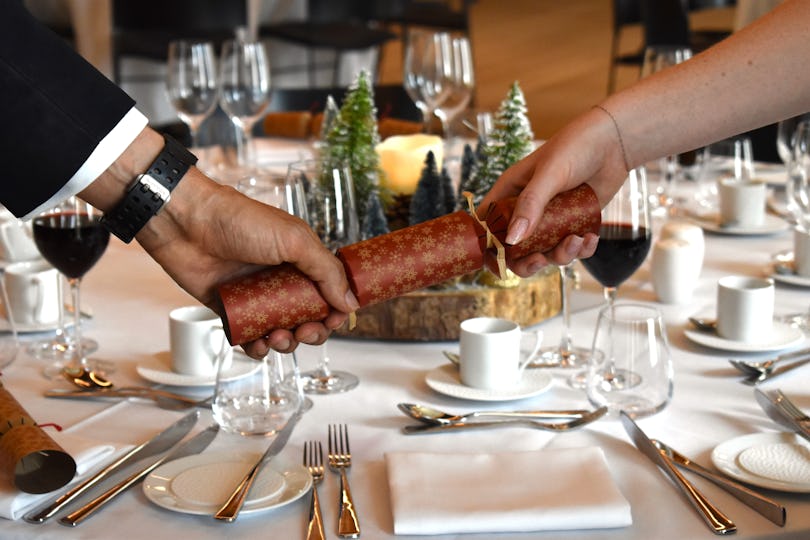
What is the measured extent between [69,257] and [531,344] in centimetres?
65

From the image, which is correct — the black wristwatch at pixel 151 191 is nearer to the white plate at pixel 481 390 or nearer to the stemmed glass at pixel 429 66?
the white plate at pixel 481 390

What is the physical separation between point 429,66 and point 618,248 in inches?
46.4

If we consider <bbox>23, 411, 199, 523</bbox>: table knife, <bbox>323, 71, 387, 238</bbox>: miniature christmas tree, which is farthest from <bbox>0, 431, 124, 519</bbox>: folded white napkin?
<bbox>323, 71, 387, 238</bbox>: miniature christmas tree

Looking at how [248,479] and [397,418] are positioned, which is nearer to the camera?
[248,479]

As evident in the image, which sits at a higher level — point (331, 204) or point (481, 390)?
point (331, 204)

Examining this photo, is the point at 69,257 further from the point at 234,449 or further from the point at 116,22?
the point at 116,22

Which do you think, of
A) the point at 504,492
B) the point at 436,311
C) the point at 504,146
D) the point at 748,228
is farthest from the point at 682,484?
the point at 748,228

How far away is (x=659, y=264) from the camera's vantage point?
1.72 metres

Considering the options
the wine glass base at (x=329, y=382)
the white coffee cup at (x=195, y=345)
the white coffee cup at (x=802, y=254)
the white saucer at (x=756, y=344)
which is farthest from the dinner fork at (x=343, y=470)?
the white coffee cup at (x=802, y=254)

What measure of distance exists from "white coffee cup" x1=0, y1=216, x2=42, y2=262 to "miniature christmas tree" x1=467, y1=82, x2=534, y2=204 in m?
0.83

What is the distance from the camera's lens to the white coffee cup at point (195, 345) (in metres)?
1.40

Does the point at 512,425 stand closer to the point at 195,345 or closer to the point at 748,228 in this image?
the point at 195,345

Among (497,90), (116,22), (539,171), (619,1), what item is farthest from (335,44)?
(539,171)

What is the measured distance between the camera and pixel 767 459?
3.69ft
